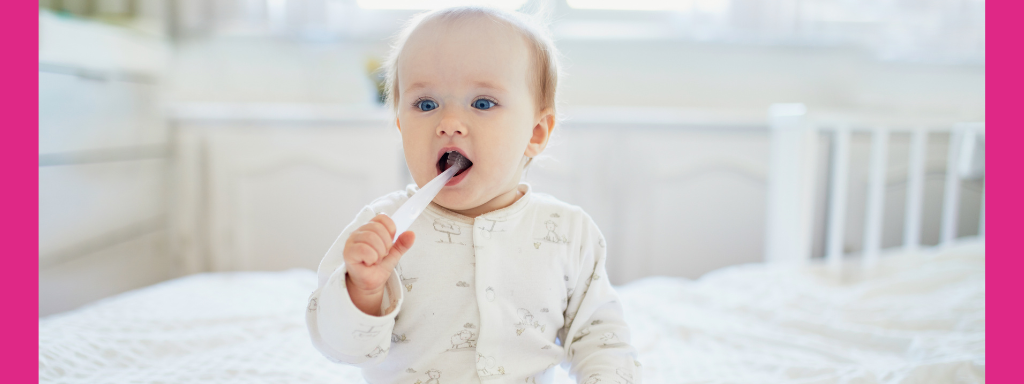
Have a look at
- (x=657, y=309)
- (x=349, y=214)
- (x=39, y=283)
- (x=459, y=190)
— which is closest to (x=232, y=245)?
(x=349, y=214)

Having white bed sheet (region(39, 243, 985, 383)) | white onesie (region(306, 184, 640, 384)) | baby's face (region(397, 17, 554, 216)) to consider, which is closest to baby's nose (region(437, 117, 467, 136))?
baby's face (region(397, 17, 554, 216))

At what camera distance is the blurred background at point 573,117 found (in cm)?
179

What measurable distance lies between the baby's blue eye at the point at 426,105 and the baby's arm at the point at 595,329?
237 mm

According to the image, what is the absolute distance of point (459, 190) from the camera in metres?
0.62

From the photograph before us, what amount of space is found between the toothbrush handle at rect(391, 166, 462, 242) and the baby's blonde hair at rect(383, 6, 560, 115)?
0.14 meters

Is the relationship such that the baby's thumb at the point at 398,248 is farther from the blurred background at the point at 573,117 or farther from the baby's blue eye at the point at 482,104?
the blurred background at the point at 573,117

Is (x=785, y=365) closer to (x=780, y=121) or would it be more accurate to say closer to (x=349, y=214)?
(x=780, y=121)

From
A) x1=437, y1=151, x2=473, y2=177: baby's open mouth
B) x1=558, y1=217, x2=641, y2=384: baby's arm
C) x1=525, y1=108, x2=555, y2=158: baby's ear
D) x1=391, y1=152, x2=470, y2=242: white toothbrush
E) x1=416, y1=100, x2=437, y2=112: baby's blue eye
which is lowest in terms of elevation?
x1=558, y1=217, x2=641, y2=384: baby's arm

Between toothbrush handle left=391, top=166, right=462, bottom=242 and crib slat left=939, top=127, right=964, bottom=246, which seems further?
crib slat left=939, top=127, right=964, bottom=246

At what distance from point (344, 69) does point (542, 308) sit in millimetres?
1637

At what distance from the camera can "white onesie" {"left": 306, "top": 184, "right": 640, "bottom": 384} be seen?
2.06 ft

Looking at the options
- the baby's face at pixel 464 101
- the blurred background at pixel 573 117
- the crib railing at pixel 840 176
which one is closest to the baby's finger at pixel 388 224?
the baby's face at pixel 464 101

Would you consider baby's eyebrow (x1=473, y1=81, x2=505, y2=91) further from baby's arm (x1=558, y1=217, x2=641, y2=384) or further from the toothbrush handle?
baby's arm (x1=558, y1=217, x2=641, y2=384)

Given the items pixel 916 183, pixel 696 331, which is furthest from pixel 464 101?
pixel 916 183
